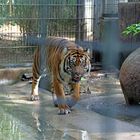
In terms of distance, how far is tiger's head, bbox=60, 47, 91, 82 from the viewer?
3.96 meters

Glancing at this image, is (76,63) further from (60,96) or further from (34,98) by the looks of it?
(34,98)

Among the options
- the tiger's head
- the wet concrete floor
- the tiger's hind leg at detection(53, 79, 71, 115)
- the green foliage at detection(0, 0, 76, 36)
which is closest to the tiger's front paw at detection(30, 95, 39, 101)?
the wet concrete floor

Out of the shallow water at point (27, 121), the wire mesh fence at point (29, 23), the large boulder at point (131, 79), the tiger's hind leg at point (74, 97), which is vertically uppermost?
the wire mesh fence at point (29, 23)

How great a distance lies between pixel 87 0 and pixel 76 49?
278 cm

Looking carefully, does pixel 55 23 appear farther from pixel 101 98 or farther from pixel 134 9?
pixel 101 98

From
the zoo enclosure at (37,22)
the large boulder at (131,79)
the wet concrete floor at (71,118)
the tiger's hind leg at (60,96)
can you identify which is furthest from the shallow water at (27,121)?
the zoo enclosure at (37,22)

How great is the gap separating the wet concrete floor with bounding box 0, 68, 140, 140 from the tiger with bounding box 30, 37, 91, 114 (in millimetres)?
110

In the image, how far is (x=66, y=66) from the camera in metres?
4.07

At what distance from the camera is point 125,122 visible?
3637mm

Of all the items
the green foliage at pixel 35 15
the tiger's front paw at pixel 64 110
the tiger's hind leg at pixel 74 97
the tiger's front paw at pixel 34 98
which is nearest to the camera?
the tiger's front paw at pixel 64 110

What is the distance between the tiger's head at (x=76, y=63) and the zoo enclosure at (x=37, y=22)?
1617 millimetres

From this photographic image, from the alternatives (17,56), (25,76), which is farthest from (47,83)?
(17,56)

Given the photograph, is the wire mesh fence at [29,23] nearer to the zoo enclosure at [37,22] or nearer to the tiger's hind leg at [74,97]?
the zoo enclosure at [37,22]

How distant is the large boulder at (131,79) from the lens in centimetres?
416
